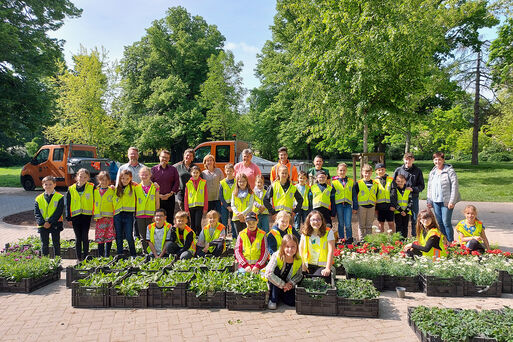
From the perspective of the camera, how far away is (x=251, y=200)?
6469 millimetres

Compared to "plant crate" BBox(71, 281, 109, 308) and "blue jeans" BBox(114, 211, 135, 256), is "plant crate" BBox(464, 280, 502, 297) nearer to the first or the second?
"plant crate" BBox(71, 281, 109, 308)

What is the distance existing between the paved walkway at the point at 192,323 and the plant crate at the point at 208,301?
10 centimetres

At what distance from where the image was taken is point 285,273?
184 inches

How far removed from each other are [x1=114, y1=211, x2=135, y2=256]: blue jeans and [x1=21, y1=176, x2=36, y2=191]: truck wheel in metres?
15.2

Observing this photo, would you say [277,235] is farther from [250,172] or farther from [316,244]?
[250,172]

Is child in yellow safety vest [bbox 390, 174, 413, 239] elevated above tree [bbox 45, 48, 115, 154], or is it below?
below

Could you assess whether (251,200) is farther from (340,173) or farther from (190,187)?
(340,173)

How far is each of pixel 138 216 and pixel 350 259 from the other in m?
3.87

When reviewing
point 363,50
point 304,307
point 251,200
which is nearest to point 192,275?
point 304,307

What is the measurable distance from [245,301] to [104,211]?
3306mm

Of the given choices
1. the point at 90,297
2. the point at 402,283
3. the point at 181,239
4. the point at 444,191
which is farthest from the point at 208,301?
the point at 444,191

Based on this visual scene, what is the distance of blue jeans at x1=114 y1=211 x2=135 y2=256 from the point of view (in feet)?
20.5

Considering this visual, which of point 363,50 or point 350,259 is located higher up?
point 363,50

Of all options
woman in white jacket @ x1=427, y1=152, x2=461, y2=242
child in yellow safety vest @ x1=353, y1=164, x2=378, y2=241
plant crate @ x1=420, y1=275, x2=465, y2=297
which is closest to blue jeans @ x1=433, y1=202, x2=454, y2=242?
woman in white jacket @ x1=427, y1=152, x2=461, y2=242
